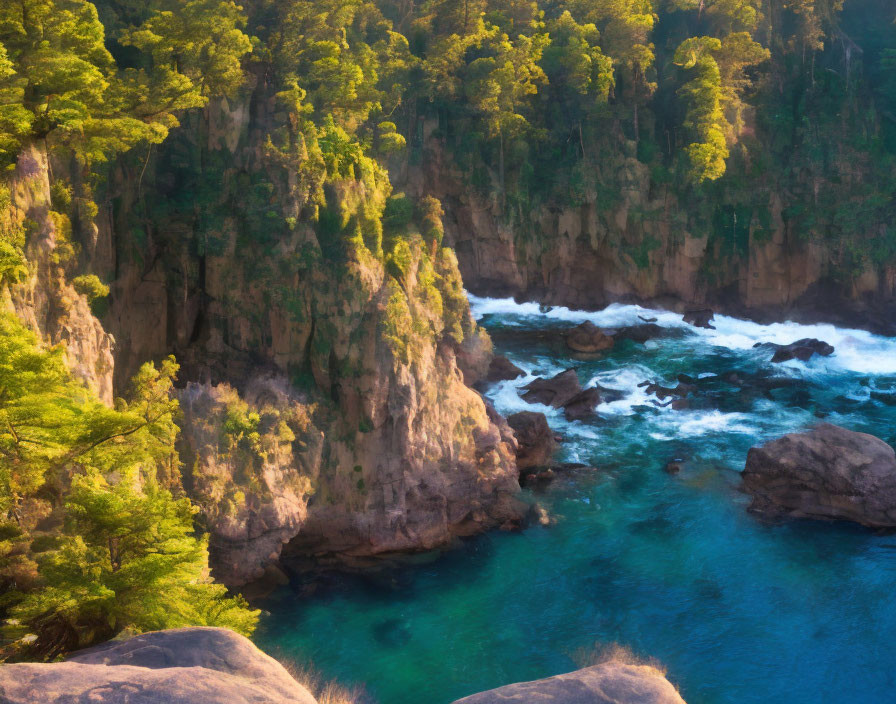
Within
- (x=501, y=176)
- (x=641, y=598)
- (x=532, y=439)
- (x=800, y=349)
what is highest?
(x=501, y=176)

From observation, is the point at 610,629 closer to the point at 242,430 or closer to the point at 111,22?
the point at 242,430

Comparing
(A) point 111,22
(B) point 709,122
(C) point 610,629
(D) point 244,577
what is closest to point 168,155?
(A) point 111,22

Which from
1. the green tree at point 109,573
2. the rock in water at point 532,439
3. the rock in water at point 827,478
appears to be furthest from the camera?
the rock in water at point 532,439

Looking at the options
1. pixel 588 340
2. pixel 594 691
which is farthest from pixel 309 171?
pixel 588 340

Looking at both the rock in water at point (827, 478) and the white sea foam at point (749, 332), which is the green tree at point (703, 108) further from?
the rock in water at point (827, 478)

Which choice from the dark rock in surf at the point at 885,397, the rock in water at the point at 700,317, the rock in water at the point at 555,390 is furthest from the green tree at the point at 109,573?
the rock in water at the point at 700,317

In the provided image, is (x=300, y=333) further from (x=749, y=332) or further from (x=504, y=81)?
(x=749, y=332)

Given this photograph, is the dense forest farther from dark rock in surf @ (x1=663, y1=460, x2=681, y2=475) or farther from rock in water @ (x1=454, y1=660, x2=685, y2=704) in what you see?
dark rock in surf @ (x1=663, y1=460, x2=681, y2=475)
